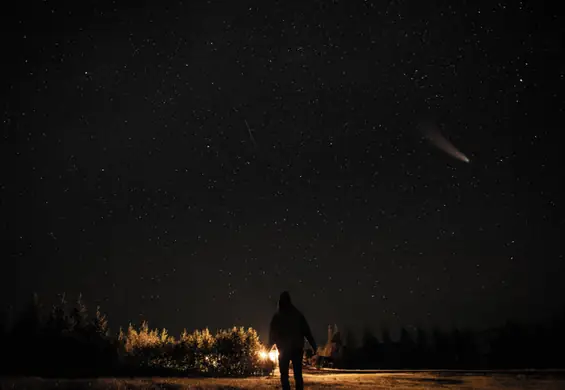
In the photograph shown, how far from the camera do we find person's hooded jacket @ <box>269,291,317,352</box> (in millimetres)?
11703

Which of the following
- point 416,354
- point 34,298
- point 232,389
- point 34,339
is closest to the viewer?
point 232,389

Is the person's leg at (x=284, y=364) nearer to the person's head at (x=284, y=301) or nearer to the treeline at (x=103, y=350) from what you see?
the person's head at (x=284, y=301)

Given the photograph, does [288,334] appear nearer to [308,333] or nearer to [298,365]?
[308,333]

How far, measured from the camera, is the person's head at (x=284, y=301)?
11820 millimetres

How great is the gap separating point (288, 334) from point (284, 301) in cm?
71

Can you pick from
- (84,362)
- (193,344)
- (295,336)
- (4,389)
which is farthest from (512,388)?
(193,344)

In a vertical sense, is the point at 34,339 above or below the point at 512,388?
above

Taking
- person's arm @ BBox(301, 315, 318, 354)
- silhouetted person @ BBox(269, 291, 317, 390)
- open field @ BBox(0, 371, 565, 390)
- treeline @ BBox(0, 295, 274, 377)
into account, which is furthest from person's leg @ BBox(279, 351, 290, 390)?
treeline @ BBox(0, 295, 274, 377)

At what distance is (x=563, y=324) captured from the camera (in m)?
64.2

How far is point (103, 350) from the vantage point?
28.7 metres

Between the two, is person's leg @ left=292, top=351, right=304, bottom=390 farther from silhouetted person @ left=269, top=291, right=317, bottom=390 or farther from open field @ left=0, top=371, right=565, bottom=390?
open field @ left=0, top=371, right=565, bottom=390

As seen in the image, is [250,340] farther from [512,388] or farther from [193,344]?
[512,388]

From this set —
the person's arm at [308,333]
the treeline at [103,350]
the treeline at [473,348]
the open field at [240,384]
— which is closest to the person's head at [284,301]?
the person's arm at [308,333]

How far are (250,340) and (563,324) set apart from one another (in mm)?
37783
